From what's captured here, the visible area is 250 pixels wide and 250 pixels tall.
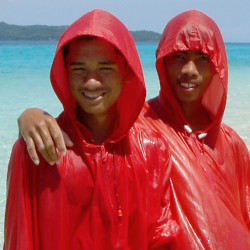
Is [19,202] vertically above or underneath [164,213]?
above

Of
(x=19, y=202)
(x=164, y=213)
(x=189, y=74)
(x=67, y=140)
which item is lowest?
(x=164, y=213)

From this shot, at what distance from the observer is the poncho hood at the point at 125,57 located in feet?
6.34

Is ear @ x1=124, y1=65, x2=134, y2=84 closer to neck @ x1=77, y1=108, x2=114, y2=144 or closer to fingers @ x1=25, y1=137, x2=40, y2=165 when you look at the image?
neck @ x1=77, y1=108, x2=114, y2=144

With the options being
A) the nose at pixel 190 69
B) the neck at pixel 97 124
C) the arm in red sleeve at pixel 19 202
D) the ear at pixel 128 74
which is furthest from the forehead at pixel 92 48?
the nose at pixel 190 69

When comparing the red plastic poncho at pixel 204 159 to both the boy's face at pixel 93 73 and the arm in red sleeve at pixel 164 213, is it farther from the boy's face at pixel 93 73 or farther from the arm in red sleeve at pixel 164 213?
the boy's face at pixel 93 73

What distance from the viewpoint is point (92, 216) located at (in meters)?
1.97

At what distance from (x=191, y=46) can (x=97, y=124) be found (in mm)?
648

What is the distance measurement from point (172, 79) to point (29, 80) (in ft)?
41.7

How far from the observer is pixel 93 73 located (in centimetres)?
196

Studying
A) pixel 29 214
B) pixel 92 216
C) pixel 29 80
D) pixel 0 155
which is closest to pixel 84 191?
pixel 92 216

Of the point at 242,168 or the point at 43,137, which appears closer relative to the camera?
the point at 43,137

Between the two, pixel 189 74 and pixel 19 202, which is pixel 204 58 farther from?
pixel 19 202

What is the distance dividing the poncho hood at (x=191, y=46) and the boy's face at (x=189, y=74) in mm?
35

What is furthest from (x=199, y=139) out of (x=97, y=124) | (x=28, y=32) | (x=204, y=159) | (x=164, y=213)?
(x=28, y=32)
